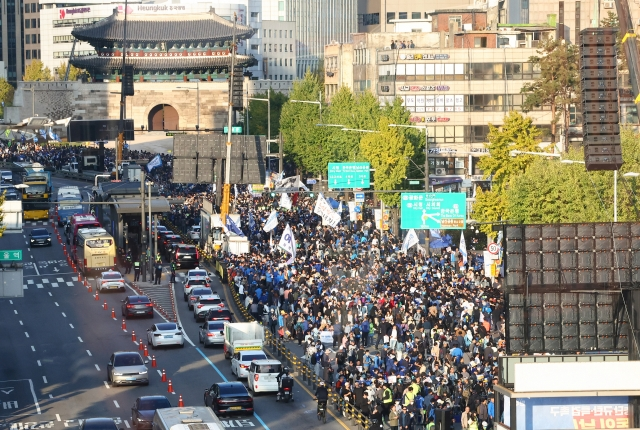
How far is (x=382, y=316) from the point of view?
187 feet

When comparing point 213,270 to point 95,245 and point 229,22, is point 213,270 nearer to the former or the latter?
point 95,245

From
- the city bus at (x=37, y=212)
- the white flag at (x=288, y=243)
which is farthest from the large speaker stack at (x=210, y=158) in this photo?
the city bus at (x=37, y=212)

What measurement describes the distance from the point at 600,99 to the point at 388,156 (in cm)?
5336

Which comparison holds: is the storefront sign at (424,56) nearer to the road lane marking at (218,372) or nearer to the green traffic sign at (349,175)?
the green traffic sign at (349,175)

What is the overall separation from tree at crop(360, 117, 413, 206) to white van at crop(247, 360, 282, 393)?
39675mm

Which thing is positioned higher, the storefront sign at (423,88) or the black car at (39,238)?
the storefront sign at (423,88)

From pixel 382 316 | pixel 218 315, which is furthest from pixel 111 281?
pixel 382 316

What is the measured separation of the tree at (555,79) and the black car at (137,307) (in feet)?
130

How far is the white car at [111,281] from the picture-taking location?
71.5 metres

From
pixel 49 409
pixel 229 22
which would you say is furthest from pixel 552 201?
pixel 229 22

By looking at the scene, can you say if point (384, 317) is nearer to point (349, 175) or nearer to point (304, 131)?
point (349, 175)

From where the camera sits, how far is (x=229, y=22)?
188m

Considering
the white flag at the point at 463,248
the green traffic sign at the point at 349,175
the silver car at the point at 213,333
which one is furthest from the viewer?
the green traffic sign at the point at 349,175

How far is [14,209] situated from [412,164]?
33.6m
